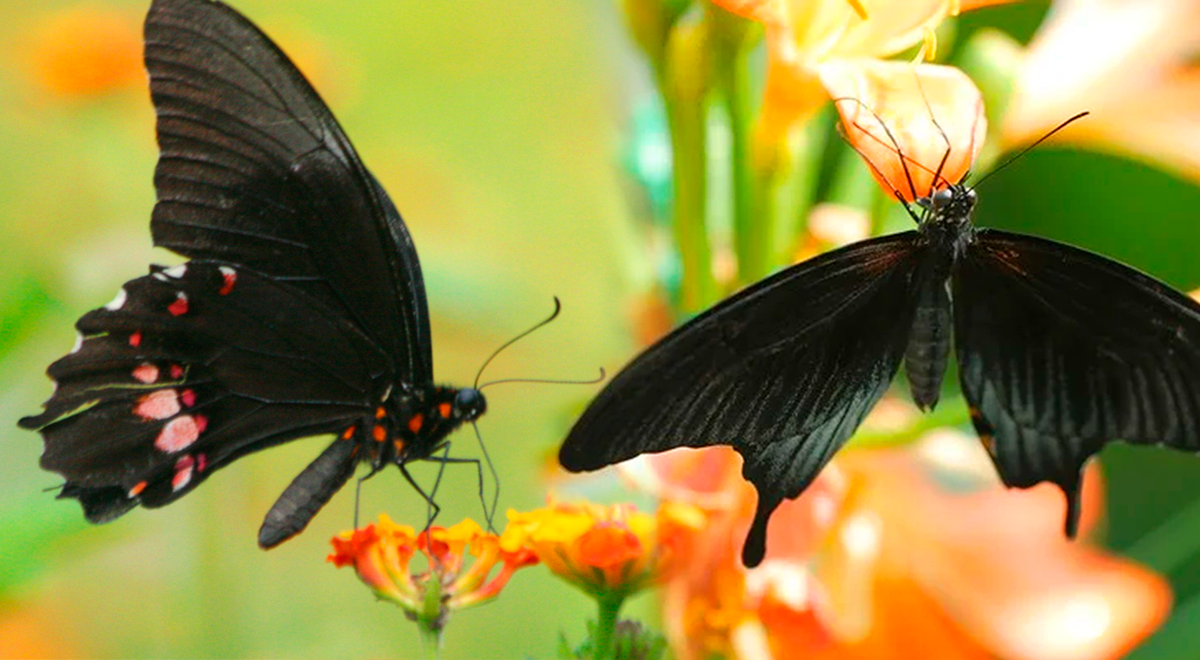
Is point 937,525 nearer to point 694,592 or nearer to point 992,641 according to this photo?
point 992,641

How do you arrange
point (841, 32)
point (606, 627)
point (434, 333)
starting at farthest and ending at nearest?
point (434, 333) → point (841, 32) → point (606, 627)

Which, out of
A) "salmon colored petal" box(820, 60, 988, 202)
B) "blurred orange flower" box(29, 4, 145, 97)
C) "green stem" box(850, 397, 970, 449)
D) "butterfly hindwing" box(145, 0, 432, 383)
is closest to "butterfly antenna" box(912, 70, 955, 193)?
"salmon colored petal" box(820, 60, 988, 202)

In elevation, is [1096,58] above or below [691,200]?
above

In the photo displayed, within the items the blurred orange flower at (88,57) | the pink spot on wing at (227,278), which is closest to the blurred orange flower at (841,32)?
the pink spot on wing at (227,278)

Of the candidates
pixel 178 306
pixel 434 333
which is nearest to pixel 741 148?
pixel 178 306

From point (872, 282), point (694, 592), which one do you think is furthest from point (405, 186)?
point (872, 282)

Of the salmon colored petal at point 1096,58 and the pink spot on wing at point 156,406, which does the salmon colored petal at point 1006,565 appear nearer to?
the salmon colored petal at point 1096,58

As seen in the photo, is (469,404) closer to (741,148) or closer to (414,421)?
(414,421)
